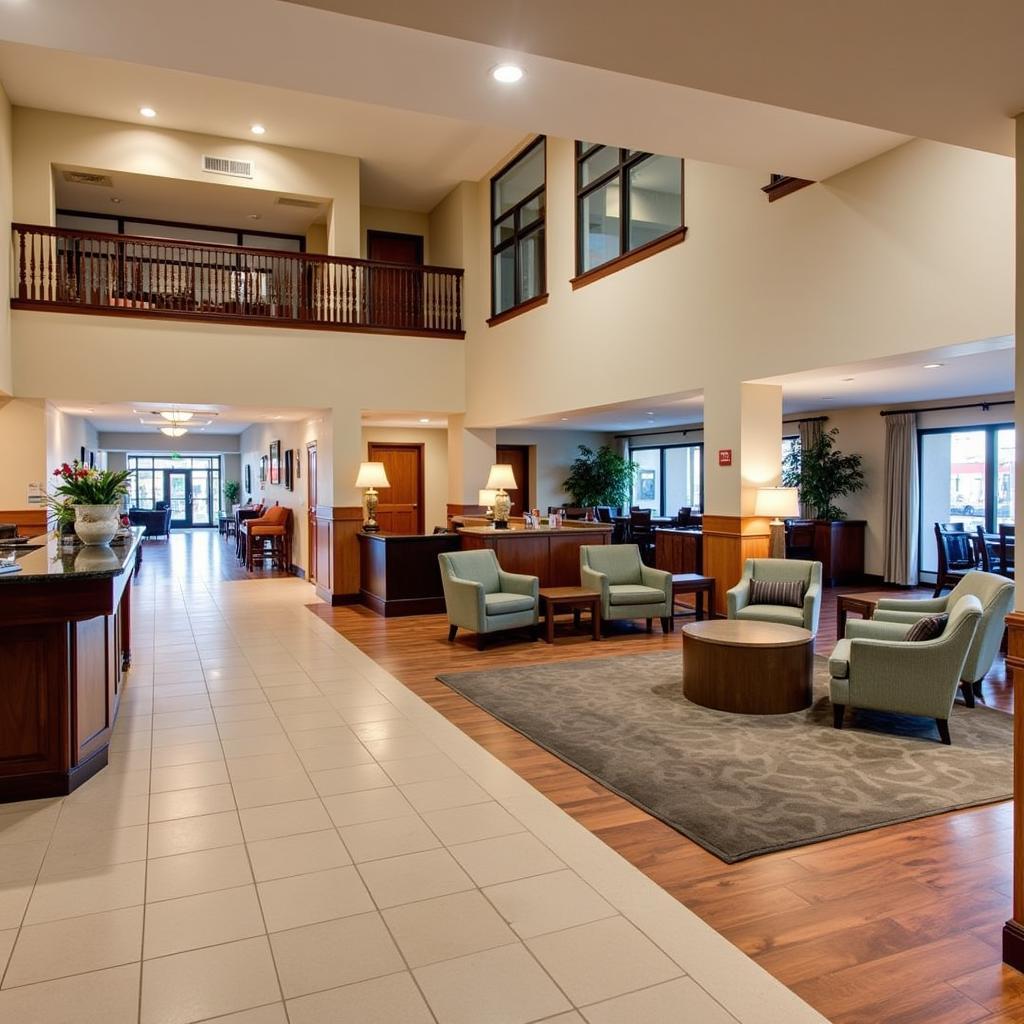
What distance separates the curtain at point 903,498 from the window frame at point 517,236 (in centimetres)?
512

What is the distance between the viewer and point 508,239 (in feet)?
35.1

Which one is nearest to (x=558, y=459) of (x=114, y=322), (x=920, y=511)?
(x=920, y=511)

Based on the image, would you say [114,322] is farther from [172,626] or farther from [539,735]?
[539,735]

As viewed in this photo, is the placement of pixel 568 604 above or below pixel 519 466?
below

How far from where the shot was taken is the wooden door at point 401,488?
13.4 meters

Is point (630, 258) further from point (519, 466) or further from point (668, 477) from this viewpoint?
point (668, 477)

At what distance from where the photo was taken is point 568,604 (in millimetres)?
7238

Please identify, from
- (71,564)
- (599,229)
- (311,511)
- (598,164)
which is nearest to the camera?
(71,564)

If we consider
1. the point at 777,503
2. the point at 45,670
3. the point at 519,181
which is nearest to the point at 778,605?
the point at 777,503

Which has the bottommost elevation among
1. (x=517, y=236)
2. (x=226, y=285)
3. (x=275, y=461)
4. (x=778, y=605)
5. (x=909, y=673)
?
(x=909, y=673)

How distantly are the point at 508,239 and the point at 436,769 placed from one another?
844 cm

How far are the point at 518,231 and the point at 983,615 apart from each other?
7.71 metres

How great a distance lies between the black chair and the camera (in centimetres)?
885

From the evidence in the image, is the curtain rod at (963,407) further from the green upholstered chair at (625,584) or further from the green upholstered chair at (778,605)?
the green upholstered chair at (625,584)
